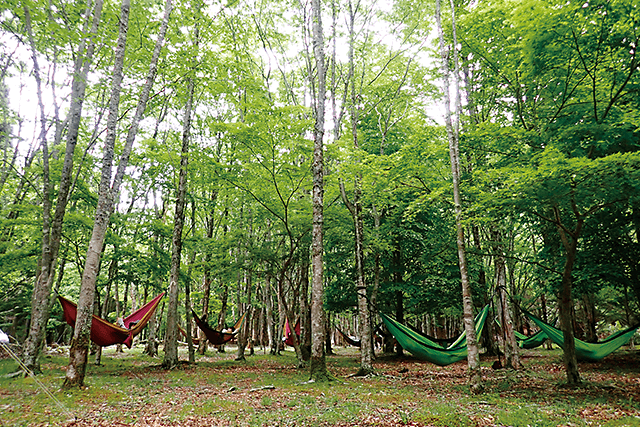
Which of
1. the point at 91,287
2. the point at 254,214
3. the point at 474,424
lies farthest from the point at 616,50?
the point at 254,214

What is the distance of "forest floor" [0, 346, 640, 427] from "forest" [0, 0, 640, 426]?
0.51 m

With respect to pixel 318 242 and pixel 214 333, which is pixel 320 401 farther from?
pixel 214 333

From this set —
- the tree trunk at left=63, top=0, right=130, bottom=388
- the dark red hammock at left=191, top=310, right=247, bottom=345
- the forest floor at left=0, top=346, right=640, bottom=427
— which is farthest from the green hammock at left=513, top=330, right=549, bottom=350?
the tree trunk at left=63, top=0, right=130, bottom=388

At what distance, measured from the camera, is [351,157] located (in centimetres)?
803

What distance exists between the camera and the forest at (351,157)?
524 centimetres

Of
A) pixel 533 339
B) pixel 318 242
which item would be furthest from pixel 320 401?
pixel 533 339

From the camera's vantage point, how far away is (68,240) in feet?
31.0

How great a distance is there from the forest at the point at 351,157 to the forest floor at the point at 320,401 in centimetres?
51

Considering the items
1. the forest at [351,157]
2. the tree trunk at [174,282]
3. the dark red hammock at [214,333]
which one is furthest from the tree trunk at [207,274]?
the tree trunk at [174,282]

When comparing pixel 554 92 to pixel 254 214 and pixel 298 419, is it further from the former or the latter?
pixel 254 214

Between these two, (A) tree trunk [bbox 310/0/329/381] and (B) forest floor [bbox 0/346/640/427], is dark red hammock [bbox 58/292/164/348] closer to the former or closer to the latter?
(B) forest floor [bbox 0/346/640/427]

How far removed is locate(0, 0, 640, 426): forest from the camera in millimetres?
5242

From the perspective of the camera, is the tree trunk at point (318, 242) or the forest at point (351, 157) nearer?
the forest at point (351, 157)

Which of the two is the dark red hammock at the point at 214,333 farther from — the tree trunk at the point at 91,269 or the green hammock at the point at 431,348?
the green hammock at the point at 431,348
